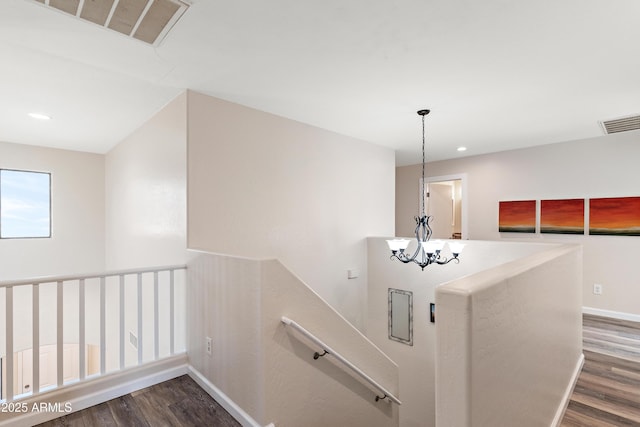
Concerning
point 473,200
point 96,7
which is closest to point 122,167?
point 96,7

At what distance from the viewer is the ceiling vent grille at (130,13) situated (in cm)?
168

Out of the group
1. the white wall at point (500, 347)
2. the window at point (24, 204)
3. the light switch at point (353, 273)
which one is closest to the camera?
the white wall at point (500, 347)

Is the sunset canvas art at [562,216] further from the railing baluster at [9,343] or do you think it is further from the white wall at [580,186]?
the railing baluster at [9,343]

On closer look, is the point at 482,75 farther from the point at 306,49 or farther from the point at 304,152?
the point at 304,152

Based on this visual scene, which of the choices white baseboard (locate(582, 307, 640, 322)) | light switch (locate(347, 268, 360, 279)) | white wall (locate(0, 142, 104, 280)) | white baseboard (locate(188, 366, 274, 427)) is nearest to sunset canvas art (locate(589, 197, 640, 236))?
white baseboard (locate(582, 307, 640, 322))

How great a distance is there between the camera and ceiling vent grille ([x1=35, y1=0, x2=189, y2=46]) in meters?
1.68

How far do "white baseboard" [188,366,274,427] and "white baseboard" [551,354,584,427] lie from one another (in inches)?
67.7

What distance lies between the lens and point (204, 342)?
2465mm

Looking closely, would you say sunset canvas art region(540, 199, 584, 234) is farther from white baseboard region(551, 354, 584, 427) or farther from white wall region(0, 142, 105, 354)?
white wall region(0, 142, 105, 354)

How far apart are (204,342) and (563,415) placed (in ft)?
8.39

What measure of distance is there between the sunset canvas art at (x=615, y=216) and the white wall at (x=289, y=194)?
2.82 m

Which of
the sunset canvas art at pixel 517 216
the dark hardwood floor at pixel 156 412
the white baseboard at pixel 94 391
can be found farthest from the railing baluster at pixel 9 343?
the sunset canvas art at pixel 517 216

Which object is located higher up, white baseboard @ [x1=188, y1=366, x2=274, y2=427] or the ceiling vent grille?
the ceiling vent grille

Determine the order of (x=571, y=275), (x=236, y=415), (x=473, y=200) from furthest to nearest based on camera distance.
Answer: (x=473, y=200) → (x=571, y=275) → (x=236, y=415)
